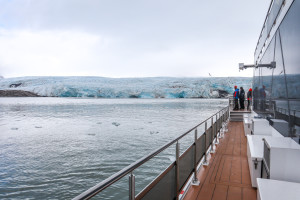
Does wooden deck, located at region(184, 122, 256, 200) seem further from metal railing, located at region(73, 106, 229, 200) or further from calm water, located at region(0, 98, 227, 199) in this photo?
calm water, located at region(0, 98, 227, 199)

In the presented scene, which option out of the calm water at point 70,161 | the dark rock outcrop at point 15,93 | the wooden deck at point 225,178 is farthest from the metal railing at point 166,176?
the dark rock outcrop at point 15,93

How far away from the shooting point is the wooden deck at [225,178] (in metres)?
2.96

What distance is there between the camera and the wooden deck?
9.70ft

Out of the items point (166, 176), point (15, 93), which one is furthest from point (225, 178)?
point (15, 93)

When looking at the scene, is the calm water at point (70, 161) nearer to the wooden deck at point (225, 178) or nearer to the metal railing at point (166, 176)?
the wooden deck at point (225, 178)

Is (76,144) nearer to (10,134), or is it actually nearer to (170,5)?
(10,134)

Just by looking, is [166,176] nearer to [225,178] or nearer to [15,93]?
[225,178]

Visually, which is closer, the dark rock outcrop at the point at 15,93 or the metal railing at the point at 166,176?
the metal railing at the point at 166,176

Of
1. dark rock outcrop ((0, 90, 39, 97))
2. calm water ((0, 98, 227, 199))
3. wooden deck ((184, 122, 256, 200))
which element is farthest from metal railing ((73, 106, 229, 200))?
dark rock outcrop ((0, 90, 39, 97))

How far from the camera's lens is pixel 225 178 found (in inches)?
140

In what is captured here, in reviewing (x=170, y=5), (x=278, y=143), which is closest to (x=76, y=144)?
(x=278, y=143)

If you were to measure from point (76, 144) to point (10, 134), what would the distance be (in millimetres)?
5315

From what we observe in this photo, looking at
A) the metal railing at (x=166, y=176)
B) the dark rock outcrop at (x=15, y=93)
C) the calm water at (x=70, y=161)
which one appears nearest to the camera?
the metal railing at (x=166, y=176)

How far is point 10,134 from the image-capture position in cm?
1227
